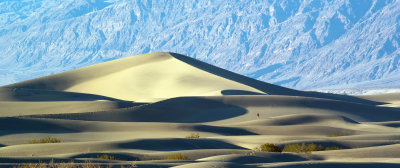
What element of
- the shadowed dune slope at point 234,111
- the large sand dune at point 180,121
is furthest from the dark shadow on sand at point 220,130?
the shadowed dune slope at point 234,111

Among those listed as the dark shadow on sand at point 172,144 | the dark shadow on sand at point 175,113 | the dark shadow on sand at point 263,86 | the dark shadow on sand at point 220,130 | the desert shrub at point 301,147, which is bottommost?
the desert shrub at point 301,147

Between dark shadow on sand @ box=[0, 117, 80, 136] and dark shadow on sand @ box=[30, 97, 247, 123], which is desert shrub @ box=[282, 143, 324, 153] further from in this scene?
dark shadow on sand @ box=[30, 97, 247, 123]

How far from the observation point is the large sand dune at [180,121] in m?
24.6

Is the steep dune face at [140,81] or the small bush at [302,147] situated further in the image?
the steep dune face at [140,81]

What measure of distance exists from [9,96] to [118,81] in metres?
21.0

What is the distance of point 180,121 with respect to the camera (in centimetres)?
5262

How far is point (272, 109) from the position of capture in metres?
62.2

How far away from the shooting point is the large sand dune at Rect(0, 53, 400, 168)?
80.7ft

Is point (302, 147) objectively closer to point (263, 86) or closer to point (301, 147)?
point (301, 147)

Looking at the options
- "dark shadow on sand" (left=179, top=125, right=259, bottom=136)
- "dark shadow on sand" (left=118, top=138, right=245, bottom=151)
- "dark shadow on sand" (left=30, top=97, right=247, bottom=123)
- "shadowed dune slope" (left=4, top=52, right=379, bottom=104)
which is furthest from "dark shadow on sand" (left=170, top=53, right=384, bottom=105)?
"dark shadow on sand" (left=118, top=138, right=245, bottom=151)

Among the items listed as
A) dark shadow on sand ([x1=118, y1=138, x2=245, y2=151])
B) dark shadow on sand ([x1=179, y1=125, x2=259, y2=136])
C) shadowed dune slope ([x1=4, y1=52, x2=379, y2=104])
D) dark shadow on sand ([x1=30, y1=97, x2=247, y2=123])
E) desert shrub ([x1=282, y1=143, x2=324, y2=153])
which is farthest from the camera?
shadowed dune slope ([x1=4, y1=52, x2=379, y2=104])

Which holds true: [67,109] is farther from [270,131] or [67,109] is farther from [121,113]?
[270,131]

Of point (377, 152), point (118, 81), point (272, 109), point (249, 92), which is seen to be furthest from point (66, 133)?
point (118, 81)

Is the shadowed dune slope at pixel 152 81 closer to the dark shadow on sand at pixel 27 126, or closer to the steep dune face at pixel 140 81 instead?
the steep dune face at pixel 140 81
